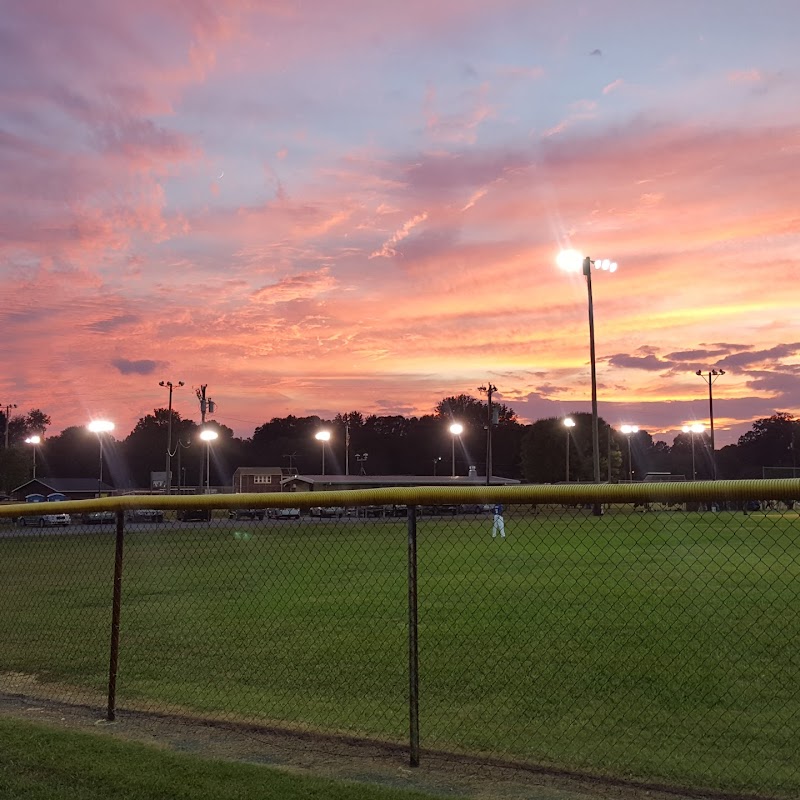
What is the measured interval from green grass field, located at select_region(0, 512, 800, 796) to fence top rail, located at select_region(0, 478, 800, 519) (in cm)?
166

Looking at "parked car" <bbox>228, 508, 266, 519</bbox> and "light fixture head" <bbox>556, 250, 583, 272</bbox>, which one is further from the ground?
"light fixture head" <bbox>556, 250, 583, 272</bbox>

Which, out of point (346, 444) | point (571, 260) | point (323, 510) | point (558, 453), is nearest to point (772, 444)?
point (558, 453)

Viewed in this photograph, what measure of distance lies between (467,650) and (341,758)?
152 inches

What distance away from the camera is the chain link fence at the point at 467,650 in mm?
5410

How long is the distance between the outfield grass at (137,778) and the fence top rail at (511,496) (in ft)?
5.73

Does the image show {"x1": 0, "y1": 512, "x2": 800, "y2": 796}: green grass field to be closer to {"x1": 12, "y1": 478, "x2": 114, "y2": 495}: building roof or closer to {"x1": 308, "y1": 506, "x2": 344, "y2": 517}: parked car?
{"x1": 308, "y1": 506, "x2": 344, "y2": 517}: parked car

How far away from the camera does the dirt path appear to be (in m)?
4.79

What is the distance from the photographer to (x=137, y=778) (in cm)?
479

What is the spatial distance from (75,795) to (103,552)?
1979 cm

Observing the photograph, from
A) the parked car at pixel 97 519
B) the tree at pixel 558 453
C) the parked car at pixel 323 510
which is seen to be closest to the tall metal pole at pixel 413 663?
the parked car at pixel 323 510

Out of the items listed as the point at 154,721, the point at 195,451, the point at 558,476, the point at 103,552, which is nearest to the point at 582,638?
the point at 154,721

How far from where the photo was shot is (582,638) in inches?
377

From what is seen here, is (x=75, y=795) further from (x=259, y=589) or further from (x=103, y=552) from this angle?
(x=103, y=552)

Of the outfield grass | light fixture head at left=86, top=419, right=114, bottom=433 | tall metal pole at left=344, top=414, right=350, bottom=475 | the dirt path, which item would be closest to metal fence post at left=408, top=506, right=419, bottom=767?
the dirt path
